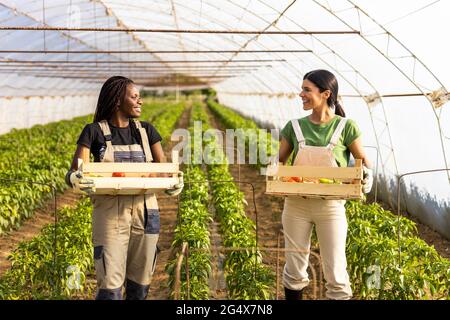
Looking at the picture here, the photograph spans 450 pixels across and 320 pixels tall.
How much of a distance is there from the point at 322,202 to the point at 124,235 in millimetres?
1340

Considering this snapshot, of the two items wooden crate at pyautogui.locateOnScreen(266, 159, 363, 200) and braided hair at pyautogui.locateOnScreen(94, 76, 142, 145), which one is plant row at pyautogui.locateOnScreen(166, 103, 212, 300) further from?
braided hair at pyautogui.locateOnScreen(94, 76, 142, 145)

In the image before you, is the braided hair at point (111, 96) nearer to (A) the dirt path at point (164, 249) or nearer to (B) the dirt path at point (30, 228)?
(A) the dirt path at point (164, 249)

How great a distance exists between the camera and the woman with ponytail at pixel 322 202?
4258mm

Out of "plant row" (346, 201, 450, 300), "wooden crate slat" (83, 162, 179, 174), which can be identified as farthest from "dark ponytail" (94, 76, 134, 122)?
"plant row" (346, 201, 450, 300)

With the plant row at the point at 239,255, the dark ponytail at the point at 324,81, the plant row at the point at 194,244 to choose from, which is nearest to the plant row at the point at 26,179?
the plant row at the point at 194,244

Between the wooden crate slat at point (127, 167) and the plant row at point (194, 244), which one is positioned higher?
A: the wooden crate slat at point (127, 167)

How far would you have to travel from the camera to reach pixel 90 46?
67.9 feet

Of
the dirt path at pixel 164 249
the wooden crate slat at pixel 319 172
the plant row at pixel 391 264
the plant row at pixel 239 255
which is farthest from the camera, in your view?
the dirt path at pixel 164 249

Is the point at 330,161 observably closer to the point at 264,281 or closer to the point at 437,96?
the point at 264,281

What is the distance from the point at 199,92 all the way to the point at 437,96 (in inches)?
3258

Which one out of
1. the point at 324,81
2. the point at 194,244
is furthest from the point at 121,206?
the point at 194,244

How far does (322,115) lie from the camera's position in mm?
4398

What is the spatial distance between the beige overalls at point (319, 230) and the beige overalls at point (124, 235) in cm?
95
